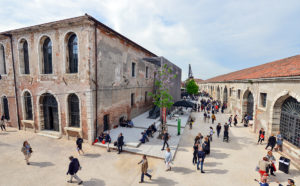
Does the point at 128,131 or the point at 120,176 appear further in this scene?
the point at 128,131

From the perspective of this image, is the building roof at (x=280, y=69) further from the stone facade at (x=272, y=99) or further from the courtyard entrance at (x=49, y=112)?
the courtyard entrance at (x=49, y=112)

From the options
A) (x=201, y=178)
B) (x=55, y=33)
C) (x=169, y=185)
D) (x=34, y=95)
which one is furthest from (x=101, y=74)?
(x=201, y=178)

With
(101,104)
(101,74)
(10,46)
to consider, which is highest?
(10,46)

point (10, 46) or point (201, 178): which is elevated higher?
point (10, 46)

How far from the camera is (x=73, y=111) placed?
11.1 m

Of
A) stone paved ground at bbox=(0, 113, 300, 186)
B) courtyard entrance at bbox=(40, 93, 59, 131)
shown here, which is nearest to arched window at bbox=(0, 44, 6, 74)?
courtyard entrance at bbox=(40, 93, 59, 131)

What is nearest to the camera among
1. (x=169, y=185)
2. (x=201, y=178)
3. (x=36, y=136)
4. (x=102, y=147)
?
(x=169, y=185)

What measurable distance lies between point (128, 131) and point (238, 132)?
36.5 ft

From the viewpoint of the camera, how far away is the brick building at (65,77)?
33.1ft

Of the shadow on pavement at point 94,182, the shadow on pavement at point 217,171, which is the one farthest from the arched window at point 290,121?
the shadow on pavement at point 94,182

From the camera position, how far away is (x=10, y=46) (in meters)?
12.6

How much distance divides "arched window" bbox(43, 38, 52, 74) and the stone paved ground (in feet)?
19.6

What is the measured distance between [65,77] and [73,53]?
6.62ft

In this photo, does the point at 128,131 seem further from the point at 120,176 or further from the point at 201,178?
the point at 201,178
